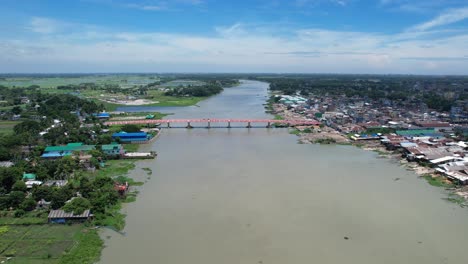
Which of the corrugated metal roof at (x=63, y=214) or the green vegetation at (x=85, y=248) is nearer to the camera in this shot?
the green vegetation at (x=85, y=248)

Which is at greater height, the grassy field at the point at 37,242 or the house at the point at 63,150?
the house at the point at 63,150

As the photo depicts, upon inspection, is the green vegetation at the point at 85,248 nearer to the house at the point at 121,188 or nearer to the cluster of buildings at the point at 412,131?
the house at the point at 121,188

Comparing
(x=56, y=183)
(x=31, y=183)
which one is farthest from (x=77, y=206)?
(x=31, y=183)

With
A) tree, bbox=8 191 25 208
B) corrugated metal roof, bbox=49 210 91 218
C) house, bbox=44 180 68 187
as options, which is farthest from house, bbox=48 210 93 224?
house, bbox=44 180 68 187

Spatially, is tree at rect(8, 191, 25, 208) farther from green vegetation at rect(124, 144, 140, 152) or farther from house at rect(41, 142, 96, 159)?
green vegetation at rect(124, 144, 140, 152)

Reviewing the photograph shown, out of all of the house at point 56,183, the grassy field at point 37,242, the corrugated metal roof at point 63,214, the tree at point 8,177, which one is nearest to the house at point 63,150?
the house at point 56,183

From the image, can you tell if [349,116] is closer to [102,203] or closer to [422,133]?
[422,133]

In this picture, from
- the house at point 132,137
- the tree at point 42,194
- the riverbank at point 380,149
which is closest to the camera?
the tree at point 42,194

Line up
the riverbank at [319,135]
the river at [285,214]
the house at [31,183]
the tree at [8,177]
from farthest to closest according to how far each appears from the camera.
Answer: the riverbank at [319,135] < the house at [31,183] < the tree at [8,177] < the river at [285,214]
